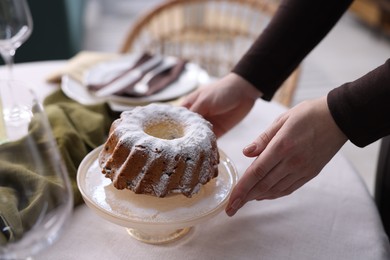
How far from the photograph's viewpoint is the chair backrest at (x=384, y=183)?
947 millimetres

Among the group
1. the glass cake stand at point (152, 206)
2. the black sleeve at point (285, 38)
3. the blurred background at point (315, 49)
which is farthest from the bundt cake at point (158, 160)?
→ the blurred background at point (315, 49)

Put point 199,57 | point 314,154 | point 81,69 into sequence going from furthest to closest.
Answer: point 199,57, point 81,69, point 314,154

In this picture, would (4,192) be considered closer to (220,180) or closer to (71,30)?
(220,180)

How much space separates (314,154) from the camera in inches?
27.1

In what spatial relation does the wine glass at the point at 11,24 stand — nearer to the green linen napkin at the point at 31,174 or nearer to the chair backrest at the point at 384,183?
the green linen napkin at the point at 31,174

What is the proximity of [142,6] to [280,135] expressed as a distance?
3.90 meters

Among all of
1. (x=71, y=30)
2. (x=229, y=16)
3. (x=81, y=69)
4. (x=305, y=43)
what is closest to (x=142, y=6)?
(x=71, y=30)

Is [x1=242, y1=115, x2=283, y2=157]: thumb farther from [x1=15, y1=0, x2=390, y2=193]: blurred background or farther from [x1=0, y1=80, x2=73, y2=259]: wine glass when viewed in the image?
[x1=15, y1=0, x2=390, y2=193]: blurred background

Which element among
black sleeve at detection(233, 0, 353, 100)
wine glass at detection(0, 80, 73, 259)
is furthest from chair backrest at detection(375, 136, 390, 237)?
wine glass at detection(0, 80, 73, 259)

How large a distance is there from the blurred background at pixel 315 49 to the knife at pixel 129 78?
49.7 inches

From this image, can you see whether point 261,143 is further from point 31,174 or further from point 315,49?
point 315,49

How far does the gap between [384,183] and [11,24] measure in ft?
2.92

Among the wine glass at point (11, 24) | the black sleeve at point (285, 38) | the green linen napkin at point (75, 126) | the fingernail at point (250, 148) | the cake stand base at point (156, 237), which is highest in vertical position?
the black sleeve at point (285, 38)

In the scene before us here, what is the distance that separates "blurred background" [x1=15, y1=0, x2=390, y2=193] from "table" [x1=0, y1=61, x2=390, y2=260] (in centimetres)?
142
